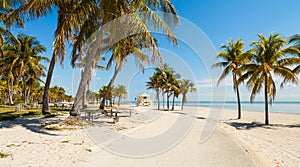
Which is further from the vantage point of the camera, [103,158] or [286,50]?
[286,50]

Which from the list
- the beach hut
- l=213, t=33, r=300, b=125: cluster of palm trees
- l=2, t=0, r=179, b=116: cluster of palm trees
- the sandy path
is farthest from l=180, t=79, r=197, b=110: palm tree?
the sandy path

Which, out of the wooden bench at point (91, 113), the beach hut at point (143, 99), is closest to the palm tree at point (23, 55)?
the wooden bench at point (91, 113)

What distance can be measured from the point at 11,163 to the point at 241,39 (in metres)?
21.7

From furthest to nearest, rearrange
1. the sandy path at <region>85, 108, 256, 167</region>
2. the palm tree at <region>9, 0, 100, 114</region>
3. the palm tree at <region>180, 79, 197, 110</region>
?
the palm tree at <region>180, 79, 197, 110</region> → the palm tree at <region>9, 0, 100, 114</region> → the sandy path at <region>85, 108, 256, 167</region>

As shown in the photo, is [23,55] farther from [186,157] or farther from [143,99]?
[143,99]

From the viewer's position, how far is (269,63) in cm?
1598

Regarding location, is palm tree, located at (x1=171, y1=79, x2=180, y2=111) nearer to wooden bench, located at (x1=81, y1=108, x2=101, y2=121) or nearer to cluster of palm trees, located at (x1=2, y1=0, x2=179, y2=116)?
wooden bench, located at (x1=81, y1=108, x2=101, y2=121)

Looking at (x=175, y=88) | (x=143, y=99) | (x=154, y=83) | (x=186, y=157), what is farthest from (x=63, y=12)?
(x=143, y=99)

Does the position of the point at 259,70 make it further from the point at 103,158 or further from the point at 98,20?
the point at 103,158

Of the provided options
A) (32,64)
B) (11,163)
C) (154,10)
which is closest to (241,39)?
(154,10)

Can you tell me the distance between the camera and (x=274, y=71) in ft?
52.8

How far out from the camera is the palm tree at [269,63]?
610 inches

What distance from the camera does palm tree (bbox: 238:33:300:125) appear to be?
15496 mm

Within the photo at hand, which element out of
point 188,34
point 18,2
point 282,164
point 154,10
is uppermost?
point 18,2
